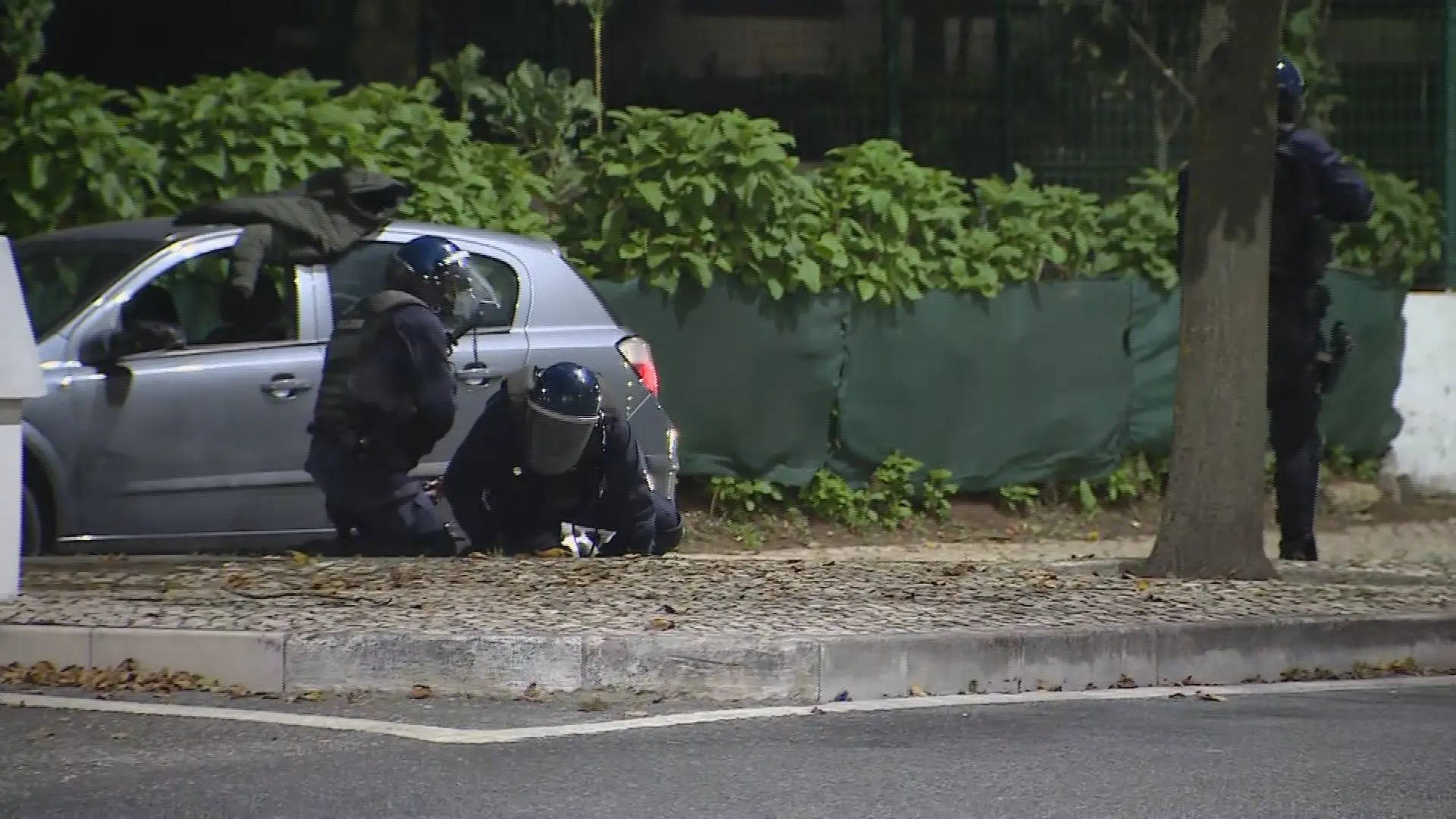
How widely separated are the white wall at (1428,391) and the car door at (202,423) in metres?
7.66

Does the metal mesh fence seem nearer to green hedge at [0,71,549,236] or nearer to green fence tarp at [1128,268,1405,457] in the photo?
green fence tarp at [1128,268,1405,457]

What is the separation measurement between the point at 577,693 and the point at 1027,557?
5062mm

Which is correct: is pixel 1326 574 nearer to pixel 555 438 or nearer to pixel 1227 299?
pixel 1227 299

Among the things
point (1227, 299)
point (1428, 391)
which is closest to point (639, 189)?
point (1227, 299)

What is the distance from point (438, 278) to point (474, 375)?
497 mm

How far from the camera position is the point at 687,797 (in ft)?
17.3

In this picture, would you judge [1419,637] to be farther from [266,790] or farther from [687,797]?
[266,790]

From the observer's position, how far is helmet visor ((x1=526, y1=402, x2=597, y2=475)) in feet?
28.3

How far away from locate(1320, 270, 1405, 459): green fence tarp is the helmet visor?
6617 millimetres

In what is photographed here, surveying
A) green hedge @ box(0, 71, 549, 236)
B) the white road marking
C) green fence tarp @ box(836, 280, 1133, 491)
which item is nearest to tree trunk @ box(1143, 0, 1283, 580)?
the white road marking

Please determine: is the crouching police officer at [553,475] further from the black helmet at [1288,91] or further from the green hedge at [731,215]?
the black helmet at [1288,91]

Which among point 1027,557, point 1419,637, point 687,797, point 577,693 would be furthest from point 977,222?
point 687,797

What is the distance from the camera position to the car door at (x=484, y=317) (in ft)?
31.4

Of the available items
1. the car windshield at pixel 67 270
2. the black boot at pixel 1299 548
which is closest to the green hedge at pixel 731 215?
the car windshield at pixel 67 270
